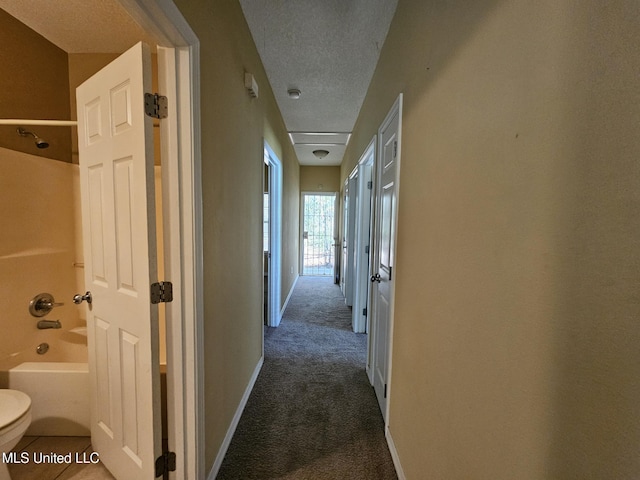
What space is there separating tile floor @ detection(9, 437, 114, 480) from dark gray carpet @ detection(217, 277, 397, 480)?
29.6 inches

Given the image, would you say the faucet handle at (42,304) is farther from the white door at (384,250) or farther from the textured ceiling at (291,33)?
the white door at (384,250)

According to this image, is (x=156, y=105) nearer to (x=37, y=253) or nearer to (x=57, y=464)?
(x=37, y=253)

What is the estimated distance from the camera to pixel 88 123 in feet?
4.68

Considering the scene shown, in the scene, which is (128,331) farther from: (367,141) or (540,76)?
(367,141)

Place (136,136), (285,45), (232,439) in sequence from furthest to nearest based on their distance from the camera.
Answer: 1. (285,45)
2. (232,439)
3. (136,136)

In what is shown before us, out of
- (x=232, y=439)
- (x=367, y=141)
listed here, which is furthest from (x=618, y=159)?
(x=367, y=141)

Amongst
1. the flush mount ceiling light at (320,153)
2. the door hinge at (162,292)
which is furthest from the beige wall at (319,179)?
the door hinge at (162,292)

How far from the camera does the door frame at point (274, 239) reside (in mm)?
3373

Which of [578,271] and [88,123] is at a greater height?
[88,123]

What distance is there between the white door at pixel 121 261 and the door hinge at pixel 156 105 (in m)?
0.02

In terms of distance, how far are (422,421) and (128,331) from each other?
140 cm

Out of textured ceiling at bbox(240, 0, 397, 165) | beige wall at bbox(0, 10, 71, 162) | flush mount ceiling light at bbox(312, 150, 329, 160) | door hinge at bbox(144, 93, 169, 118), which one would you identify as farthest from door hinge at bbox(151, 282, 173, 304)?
flush mount ceiling light at bbox(312, 150, 329, 160)

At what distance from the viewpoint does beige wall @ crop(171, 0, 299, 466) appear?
1.36 meters

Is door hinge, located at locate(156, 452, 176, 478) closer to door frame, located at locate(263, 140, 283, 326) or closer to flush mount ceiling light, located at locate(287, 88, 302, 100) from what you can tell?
door frame, located at locate(263, 140, 283, 326)
